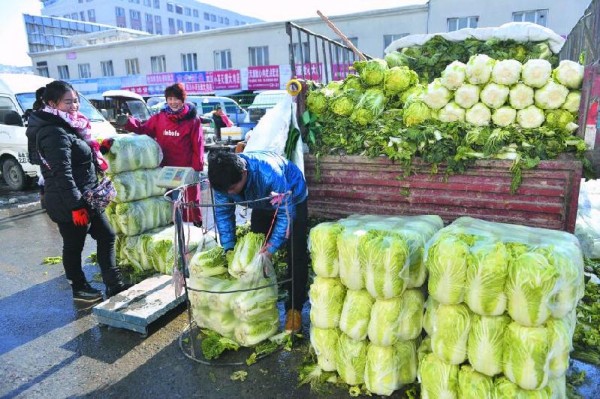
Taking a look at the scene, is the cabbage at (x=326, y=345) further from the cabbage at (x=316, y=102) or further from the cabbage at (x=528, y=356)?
the cabbage at (x=316, y=102)

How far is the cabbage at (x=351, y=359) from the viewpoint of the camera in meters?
2.75

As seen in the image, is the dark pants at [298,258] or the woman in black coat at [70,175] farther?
the woman in black coat at [70,175]

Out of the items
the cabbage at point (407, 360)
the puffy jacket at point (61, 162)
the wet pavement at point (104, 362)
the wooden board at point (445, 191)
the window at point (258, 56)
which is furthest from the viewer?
the window at point (258, 56)

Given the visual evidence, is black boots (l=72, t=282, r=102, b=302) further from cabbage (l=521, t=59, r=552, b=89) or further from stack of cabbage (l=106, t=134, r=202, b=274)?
cabbage (l=521, t=59, r=552, b=89)

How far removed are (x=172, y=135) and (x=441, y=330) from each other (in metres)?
4.02

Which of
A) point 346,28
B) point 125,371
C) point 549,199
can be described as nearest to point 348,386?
point 125,371

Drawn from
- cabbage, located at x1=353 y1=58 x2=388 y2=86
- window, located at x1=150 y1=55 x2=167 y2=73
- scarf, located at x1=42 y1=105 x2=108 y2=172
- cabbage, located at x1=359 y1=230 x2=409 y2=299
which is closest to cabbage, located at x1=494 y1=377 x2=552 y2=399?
cabbage, located at x1=359 y1=230 x2=409 y2=299

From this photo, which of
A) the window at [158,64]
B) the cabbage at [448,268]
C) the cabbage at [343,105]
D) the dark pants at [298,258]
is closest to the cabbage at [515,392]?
the cabbage at [448,268]

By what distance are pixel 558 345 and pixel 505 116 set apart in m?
2.81

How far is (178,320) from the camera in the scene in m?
3.91

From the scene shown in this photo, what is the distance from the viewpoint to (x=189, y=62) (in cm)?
2872

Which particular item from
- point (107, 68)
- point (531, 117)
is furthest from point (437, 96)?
point (107, 68)

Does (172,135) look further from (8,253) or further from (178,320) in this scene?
(8,253)

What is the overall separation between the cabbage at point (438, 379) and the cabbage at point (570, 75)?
3.28m
